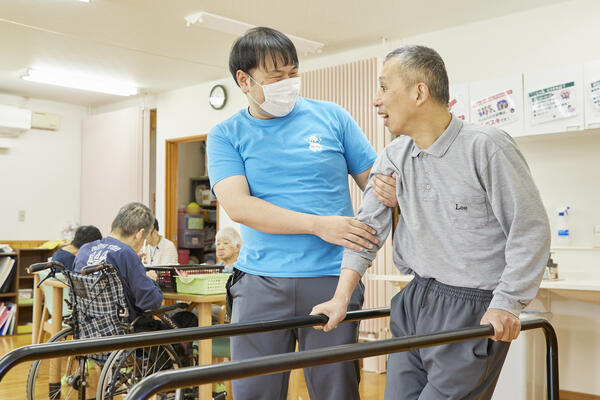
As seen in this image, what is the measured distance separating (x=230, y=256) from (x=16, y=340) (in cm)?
333

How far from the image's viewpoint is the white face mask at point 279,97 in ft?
5.58

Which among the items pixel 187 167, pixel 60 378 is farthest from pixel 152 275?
pixel 187 167

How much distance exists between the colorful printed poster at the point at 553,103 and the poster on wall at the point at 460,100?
1.55ft

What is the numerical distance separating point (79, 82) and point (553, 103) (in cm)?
482

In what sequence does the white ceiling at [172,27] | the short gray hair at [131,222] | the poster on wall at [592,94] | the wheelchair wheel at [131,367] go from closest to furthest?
Answer: the wheelchair wheel at [131,367]
the short gray hair at [131,222]
the poster on wall at [592,94]
the white ceiling at [172,27]

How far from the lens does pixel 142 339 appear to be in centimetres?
128

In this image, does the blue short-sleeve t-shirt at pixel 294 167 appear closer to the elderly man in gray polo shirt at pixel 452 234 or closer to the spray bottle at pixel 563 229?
the elderly man in gray polo shirt at pixel 452 234

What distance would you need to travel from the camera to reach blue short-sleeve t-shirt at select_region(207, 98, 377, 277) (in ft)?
5.43

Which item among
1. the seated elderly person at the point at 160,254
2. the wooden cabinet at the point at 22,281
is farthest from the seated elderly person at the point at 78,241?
the wooden cabinet at the point at 22,281

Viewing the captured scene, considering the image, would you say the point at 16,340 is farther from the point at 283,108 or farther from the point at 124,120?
the point at 283,108

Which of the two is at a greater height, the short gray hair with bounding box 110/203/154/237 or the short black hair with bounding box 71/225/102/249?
the short gray hair with bounding box 110/203/154/237

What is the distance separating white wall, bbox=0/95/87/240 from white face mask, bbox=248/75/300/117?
265 inches

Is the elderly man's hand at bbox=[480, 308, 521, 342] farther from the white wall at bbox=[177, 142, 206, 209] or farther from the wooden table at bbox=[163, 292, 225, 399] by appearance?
the white wall at bbox=[177, 142, 206, 209]

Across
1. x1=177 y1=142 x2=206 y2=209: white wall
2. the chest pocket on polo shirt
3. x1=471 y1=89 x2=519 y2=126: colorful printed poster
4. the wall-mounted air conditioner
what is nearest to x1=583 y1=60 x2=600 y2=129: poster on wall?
x1=471 y1=89 x2=519 y2=126: colorful printed poster
